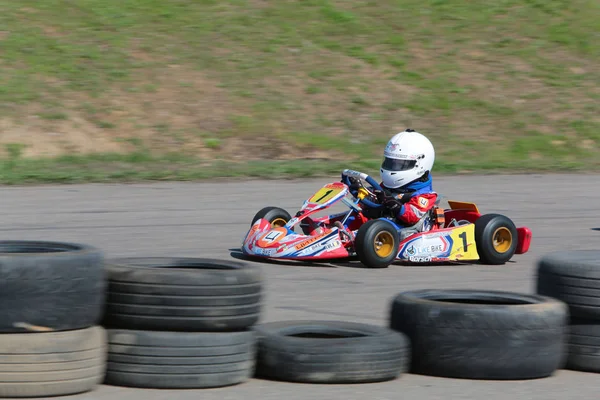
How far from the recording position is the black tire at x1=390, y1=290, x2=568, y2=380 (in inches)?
206

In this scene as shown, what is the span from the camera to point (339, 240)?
915 cm

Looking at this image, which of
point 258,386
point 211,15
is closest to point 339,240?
point 258,386

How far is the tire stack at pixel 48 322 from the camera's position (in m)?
4.57

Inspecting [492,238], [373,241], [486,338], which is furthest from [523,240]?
[486,338]

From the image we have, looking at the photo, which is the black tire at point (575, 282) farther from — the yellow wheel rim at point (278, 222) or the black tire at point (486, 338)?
the yellow wheel rim at point (278, 222)

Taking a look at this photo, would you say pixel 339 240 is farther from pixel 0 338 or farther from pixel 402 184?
pixel 0 338

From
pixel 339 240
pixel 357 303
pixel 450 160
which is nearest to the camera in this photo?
pixel 357 303

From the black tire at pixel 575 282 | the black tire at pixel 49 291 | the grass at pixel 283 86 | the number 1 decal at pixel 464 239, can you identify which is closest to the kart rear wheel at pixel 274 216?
the number 1 decal at pixel 464 239

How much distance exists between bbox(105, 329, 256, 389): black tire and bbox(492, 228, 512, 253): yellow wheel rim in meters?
5.07

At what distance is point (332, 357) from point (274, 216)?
4.64m

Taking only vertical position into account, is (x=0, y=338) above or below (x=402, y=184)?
below

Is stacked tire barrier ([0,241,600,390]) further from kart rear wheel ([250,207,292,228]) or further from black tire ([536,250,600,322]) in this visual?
kart rear wheel ([250,207,292,228])

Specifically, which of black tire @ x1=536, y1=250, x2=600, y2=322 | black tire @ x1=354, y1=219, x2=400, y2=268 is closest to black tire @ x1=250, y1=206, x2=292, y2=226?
black tire @ x1=354, y1=219, x2=400, y2=268

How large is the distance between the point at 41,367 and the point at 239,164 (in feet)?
40.8
